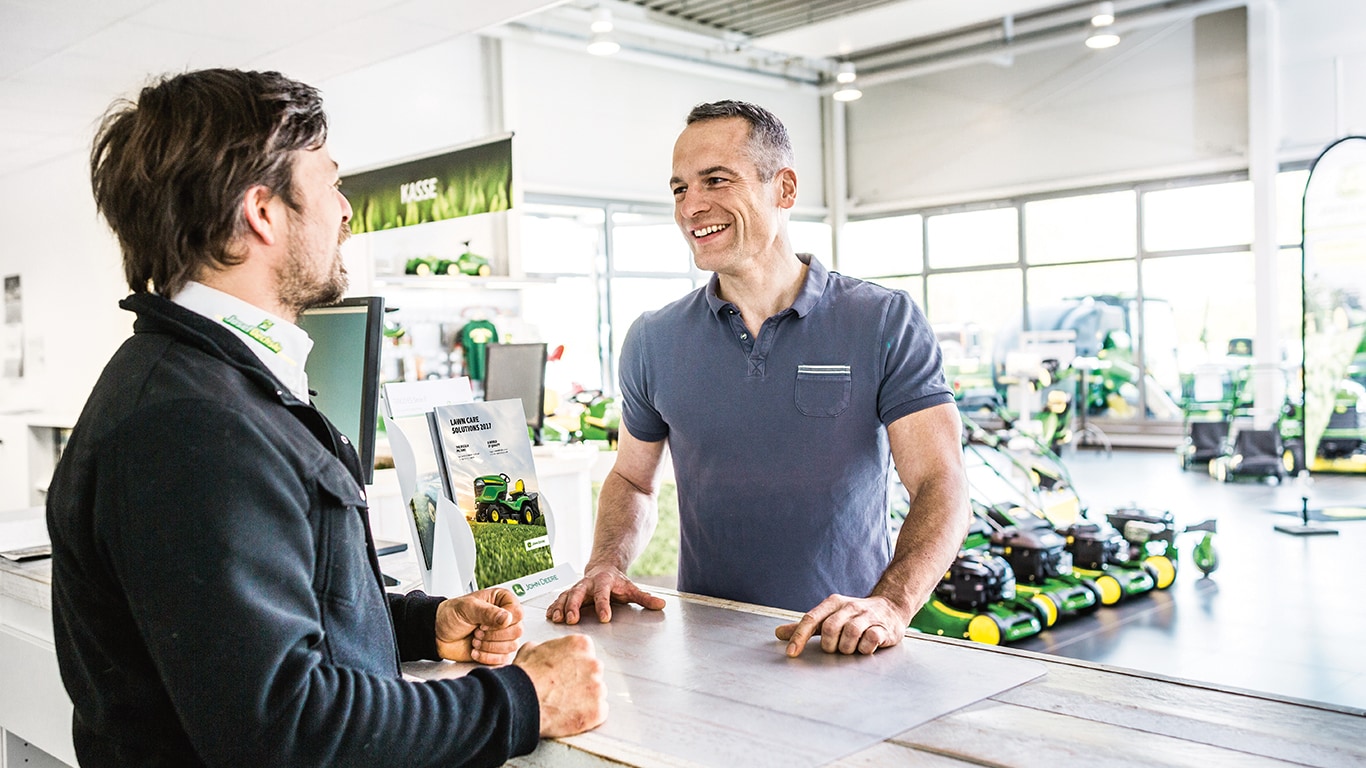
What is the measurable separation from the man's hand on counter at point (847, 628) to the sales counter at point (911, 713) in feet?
0.06

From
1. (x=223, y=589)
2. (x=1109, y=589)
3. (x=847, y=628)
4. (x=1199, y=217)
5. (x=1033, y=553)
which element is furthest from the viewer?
(x=1199, y=217)

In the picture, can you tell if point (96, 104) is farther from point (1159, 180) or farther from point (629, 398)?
point (1159, 180)

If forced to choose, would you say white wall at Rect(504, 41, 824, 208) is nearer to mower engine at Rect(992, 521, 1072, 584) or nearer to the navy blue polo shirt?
mower engine at Rect(992, 521, 1072, 584)

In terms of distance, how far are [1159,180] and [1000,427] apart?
3.43 meters

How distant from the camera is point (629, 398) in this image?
2.43m

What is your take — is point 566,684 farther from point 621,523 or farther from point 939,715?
point 621,523

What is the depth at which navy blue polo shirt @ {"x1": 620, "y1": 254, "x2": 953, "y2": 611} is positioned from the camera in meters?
2.12

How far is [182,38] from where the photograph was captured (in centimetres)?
516

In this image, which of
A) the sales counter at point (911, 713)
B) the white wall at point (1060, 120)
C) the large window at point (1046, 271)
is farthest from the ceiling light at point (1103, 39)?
the sales counter at point (911, 713)

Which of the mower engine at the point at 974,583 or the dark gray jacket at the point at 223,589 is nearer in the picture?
the dark gray jacket at the point at 223,589

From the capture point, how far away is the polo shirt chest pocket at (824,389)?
212 cm

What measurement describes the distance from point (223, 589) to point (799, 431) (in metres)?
1.30

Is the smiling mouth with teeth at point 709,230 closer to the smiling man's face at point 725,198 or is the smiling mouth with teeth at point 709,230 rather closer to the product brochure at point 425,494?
the smiling man's face at point 725,198

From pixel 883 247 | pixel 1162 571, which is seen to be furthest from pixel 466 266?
pixel 883 247
